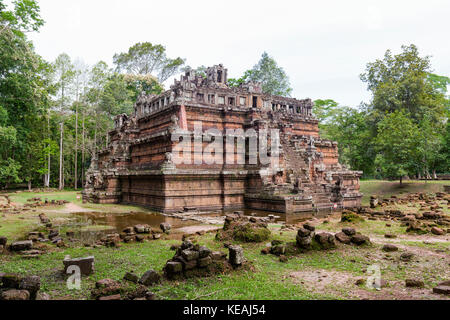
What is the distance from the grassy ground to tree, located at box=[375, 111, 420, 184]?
20.2 metres

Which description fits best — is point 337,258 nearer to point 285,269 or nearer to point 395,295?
point 285,269

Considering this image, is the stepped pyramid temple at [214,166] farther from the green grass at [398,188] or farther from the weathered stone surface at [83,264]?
the weathered stone surface at [83,264]

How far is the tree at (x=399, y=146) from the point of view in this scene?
28.1m

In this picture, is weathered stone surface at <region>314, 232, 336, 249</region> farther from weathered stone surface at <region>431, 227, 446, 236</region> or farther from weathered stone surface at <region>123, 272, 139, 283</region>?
weathered stone surface at <region>123, 272, 139, 283</region>

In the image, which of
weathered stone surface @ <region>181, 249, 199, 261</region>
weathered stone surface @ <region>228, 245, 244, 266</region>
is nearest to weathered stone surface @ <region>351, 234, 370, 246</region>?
weathered stone surface @ <region>228, 245, 244, 266</region>

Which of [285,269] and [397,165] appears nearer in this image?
[285,269]

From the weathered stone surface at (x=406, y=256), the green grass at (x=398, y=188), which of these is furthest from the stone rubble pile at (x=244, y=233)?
the green grass at (x=398, y=188)

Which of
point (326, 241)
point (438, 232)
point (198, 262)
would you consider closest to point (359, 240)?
point (326, 241)

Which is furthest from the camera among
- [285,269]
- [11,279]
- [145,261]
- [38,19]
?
[38,19]

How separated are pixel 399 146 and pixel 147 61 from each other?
153ft

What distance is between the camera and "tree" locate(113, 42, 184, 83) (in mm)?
57688
